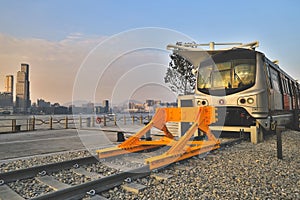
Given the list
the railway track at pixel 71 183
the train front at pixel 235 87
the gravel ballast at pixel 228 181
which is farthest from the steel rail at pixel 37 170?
the train front at pixel 235 87

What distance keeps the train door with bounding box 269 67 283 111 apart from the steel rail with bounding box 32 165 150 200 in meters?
6.56

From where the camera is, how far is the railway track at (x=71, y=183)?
3209 millimetres

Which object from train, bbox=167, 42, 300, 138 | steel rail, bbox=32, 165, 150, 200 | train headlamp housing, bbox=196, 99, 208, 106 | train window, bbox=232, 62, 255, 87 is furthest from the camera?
train headlamp housing, bbox=196, 99, 208, 106

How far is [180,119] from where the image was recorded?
20.4 feet

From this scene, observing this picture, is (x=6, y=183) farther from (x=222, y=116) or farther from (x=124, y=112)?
(x=222, y=116)

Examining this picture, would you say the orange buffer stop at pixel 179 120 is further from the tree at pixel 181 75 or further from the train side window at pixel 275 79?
the tree at pixel 181 75

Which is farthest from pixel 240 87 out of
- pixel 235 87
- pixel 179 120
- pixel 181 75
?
pixel 181 75

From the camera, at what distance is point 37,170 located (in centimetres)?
435

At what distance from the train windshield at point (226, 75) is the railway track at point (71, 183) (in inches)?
186

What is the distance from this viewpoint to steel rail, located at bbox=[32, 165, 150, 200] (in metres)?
3.00

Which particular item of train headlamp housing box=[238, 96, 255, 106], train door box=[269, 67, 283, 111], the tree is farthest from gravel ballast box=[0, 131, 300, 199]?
the tree

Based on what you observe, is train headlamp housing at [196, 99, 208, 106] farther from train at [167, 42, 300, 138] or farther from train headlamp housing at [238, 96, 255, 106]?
train headlamp housing at [238, 96, 255, 106]

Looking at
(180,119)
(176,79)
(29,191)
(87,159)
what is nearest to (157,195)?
(29,191)

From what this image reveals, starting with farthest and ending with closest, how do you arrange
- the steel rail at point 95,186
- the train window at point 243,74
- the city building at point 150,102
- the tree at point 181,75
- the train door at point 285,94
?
1. the tree at point 181,75
2. the train door at point 285,94
3. the train window at point 243,74
4. the city building at point 150,102
5. the steel rail at point 95,186
